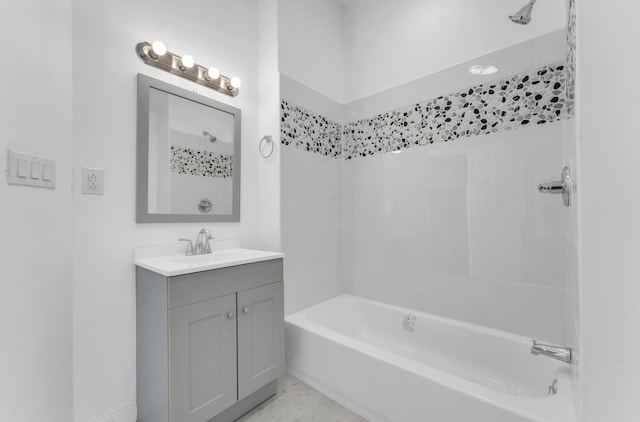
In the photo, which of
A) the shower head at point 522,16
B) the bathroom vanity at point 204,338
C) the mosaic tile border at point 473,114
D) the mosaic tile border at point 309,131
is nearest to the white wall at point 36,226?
the bathroom vanity at point 204,338

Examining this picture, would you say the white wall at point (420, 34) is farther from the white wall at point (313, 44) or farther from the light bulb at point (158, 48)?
the light bulb at point (158, 48)

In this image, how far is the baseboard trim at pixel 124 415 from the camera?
137 centimetres

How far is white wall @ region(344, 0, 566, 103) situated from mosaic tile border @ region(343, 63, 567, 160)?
24 centimetres

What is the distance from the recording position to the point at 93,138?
1.35 metres

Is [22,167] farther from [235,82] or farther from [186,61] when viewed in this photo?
[235,82]

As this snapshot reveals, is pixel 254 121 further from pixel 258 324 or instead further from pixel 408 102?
pixel 258 324

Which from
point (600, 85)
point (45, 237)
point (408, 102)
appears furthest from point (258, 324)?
point (408, 102)

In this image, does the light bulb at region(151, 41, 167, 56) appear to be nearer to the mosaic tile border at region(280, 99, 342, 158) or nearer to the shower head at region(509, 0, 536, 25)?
the mosaic tile border at region(280, 99, 342, 158)

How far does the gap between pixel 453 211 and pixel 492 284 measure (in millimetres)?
515

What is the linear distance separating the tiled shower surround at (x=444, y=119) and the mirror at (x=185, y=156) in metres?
0.45

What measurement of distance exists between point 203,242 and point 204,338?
61cm

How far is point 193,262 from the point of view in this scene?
58.0 inches

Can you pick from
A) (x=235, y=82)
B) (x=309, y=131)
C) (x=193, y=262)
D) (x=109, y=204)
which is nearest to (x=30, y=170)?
(x=109, y=204)

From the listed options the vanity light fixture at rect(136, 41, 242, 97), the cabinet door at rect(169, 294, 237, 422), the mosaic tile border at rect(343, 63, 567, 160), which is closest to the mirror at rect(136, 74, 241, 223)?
the vanity light fixture at rect(136, 41, 242, 97)
